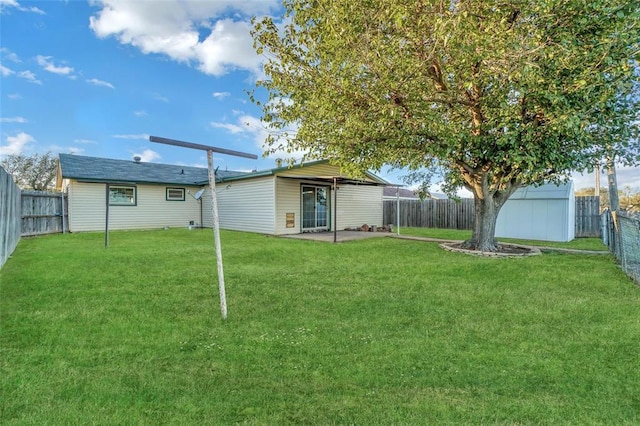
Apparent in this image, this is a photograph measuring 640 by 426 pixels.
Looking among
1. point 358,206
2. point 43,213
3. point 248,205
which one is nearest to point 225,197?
point 248,205

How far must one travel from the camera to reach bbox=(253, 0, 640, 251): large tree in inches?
237

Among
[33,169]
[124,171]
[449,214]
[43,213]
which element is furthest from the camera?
[33,169]

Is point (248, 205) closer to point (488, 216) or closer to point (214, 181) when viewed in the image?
point (488, 216)

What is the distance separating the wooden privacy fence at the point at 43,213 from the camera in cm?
1277

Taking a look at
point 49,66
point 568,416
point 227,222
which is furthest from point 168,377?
point 227,222

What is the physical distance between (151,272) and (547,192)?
44.2ft

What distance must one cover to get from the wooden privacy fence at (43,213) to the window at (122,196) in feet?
5.71

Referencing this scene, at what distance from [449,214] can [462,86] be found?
36.4 ft

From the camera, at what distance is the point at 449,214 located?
1831 centimetres

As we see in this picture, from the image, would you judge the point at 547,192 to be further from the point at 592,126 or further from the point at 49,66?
the point at 49,66

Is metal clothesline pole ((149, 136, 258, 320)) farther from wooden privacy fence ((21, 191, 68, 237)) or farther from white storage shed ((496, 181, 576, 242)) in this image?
white storage shed ((496, 181, 576, 242))

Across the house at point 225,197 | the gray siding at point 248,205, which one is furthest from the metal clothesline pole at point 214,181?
the gray siding at point 248,205

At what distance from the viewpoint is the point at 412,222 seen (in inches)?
779

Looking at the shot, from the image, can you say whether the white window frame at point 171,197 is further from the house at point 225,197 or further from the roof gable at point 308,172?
the roof gable at point 308,172
